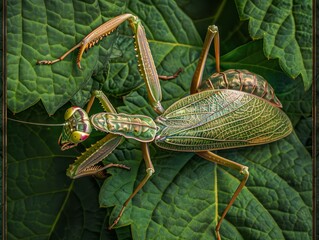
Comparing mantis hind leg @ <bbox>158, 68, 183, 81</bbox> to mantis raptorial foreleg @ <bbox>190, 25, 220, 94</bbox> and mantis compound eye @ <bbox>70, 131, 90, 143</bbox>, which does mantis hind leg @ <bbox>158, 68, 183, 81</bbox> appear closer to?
mantis raptorial foreleg @ <bbox>190, 25, 220, 94</bbox>

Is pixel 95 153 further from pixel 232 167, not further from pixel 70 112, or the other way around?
pixel 232 167

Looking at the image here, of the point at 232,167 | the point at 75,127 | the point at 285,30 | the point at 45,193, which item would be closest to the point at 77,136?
the point at 75,127

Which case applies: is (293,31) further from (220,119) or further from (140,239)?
(140,239)

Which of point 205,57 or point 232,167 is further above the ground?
point 205,57

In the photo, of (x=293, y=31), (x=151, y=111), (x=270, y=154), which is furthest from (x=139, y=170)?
(x=293, y=31)

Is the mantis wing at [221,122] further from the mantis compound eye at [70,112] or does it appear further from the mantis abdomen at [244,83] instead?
the mantis compound eye at [70,112]

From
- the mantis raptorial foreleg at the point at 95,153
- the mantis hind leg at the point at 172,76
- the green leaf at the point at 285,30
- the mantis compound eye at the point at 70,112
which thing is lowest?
the mantis raptorial foreleg at the point at 95,153

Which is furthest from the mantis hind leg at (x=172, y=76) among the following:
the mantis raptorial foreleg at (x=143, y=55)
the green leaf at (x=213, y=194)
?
the green leaf at (x=213, y=194)
